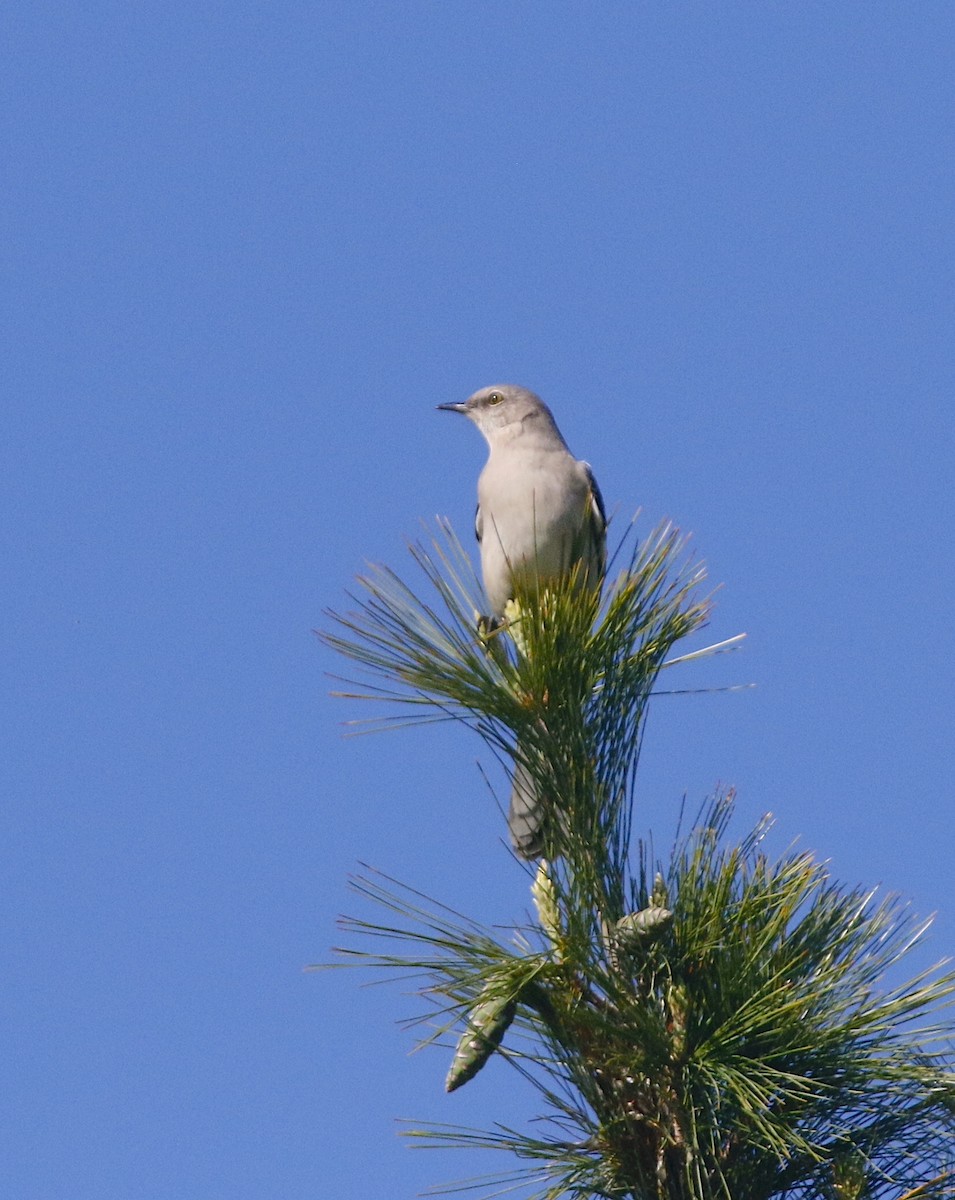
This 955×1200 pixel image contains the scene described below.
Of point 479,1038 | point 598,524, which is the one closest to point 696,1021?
point 479,1038

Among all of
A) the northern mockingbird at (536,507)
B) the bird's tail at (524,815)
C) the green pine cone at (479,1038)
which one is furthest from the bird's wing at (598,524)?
the green pine cone at (479,1038)

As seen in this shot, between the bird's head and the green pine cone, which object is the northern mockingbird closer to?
the bird's head

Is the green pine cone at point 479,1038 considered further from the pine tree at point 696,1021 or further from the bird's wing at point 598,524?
the bird's wing at point 598,524

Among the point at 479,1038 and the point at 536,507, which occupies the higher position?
the point at 536,507

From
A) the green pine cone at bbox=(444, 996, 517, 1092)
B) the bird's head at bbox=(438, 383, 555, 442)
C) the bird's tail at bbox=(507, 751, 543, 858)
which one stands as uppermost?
the bird's head at bbox=(438, 383, 555, 442)

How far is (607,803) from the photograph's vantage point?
382cm

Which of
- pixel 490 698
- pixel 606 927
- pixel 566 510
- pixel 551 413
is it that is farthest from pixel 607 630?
pixel 551 413

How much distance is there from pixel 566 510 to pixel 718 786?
3.26 metres

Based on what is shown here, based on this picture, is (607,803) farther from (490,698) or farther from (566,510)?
(566,510)

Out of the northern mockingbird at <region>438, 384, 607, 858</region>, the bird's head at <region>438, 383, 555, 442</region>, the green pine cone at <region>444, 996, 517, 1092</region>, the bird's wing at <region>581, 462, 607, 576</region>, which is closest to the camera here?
the green pine cone at <region>444, 996, 517, 1092</region>

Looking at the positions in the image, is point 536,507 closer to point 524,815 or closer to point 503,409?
point 503,409

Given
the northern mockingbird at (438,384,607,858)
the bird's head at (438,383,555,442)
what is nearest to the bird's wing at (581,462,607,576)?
the northern mockingbird at (438,384,607,858)

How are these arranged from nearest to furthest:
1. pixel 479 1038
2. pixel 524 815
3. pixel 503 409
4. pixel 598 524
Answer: pixel 479 1038, pixel 524 815, pixel 598 524, pixel 503 409

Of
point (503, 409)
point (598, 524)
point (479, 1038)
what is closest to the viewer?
point (479, 1038)
